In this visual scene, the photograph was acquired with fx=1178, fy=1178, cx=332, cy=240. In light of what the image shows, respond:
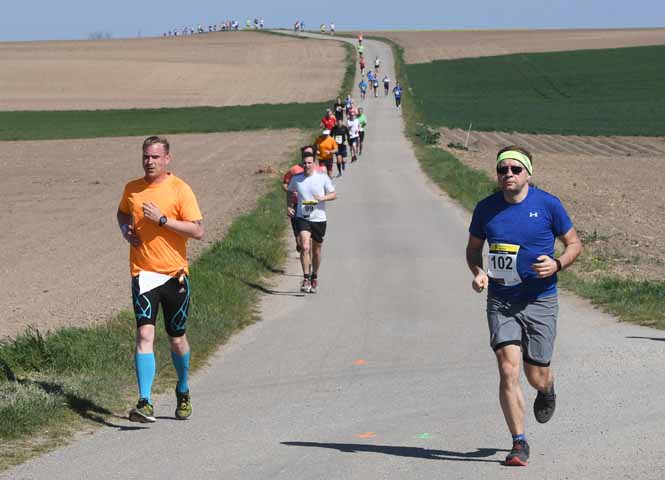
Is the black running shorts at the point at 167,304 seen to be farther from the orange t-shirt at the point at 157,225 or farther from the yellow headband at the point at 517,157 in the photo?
the yellow headband at the point at 517,157

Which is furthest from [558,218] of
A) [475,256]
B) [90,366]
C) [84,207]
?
[84,207]

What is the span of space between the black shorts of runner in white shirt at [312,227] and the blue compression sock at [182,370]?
7.06 meters

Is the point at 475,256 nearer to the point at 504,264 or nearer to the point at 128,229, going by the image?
the point at 504,264

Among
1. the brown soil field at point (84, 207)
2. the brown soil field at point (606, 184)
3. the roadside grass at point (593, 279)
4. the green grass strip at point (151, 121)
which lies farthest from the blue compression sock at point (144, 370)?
the green grass strip at point (151, 121)

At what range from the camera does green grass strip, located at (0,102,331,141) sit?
190ft

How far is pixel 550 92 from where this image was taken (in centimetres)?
8238

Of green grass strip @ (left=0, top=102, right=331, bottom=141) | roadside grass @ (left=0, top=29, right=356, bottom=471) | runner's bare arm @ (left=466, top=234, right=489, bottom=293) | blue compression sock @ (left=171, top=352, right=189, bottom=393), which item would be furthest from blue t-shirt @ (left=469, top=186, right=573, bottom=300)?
green grass strip @ (left=0, top=102, right=331, bottom=141)

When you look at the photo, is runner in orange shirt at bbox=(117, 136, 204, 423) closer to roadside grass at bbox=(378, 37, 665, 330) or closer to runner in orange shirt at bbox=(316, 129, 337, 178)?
roadside grass at bbox=(378, 37, 665, 330)

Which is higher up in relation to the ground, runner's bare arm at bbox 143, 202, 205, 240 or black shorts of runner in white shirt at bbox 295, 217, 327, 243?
runner's bare arm at bbox 143, 202, 205, 240

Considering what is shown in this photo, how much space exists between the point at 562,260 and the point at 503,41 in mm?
123266

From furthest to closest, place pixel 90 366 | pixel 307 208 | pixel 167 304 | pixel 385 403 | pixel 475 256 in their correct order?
pixel 307 208 < pixel 90 366 < pixel 385 403 < pixel 167 304 < pixel 475 256

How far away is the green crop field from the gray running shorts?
48784mm

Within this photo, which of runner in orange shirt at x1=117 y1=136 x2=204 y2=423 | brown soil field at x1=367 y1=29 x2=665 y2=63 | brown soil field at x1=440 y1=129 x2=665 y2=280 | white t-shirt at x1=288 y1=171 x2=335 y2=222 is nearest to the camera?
runner in orange shirt at x1=117 y1=136 x2=204 y2=423

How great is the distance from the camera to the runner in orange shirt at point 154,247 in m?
8.02
